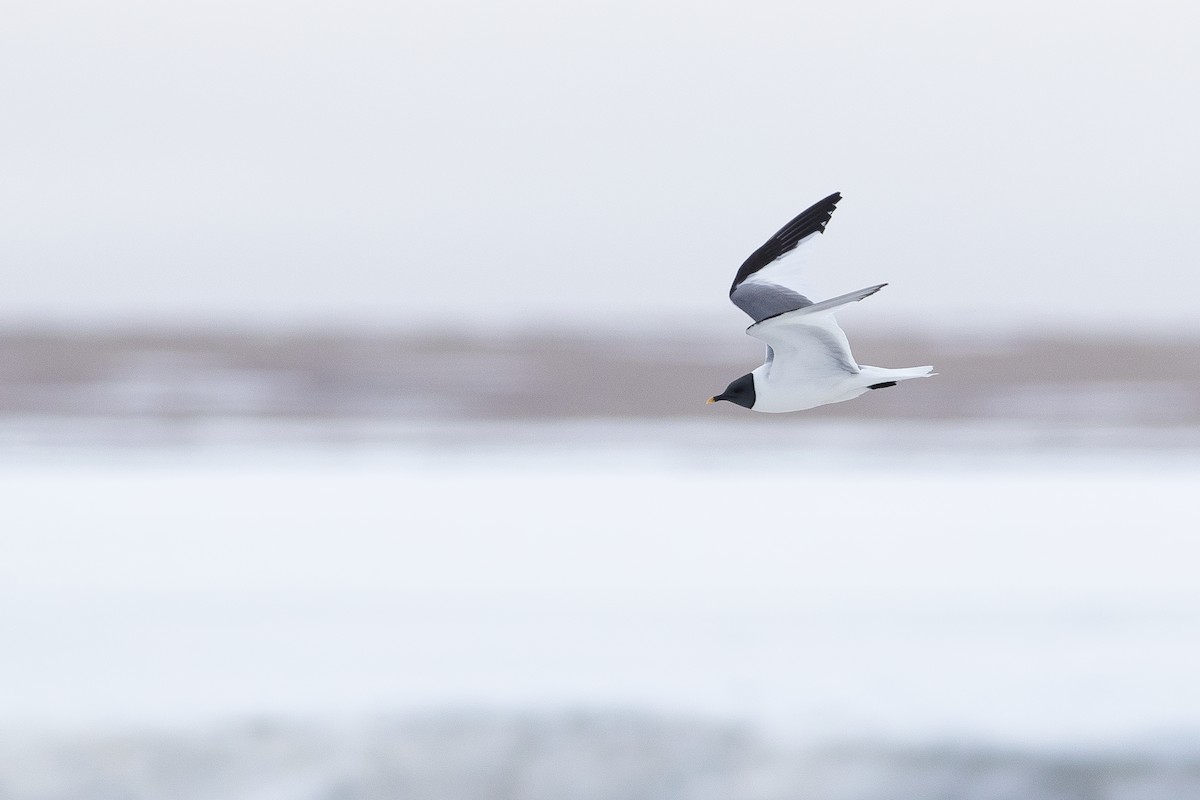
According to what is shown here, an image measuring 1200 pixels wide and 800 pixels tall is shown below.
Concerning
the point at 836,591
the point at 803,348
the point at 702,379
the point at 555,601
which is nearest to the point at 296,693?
the point at 555,601

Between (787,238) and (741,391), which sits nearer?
(741,391)

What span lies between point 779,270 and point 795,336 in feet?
1.74

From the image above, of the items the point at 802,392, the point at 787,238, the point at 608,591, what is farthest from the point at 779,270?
the point at 608,591

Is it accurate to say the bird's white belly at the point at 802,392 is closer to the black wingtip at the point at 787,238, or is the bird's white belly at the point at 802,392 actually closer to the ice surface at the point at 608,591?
the black wingtip at the point at 787,238

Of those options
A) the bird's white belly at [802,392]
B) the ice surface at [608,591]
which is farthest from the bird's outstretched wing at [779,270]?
the ice surface at [608,591]

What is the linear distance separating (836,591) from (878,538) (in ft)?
9.55

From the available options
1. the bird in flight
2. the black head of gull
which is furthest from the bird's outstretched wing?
the black head of gull

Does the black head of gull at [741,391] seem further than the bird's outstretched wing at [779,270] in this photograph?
No

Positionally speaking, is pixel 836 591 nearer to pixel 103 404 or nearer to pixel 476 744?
pixel 476 744

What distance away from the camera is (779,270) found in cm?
456

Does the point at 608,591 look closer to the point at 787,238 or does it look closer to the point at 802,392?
the point at 787,238

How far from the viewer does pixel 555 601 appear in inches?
728

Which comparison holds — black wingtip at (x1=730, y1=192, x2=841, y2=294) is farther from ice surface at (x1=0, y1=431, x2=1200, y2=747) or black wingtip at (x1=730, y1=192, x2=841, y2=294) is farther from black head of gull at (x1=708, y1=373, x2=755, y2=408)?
ice surface at (x1=0, y1=431, x2=1200, y2=747)

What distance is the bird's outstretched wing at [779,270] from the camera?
14.4 ft
